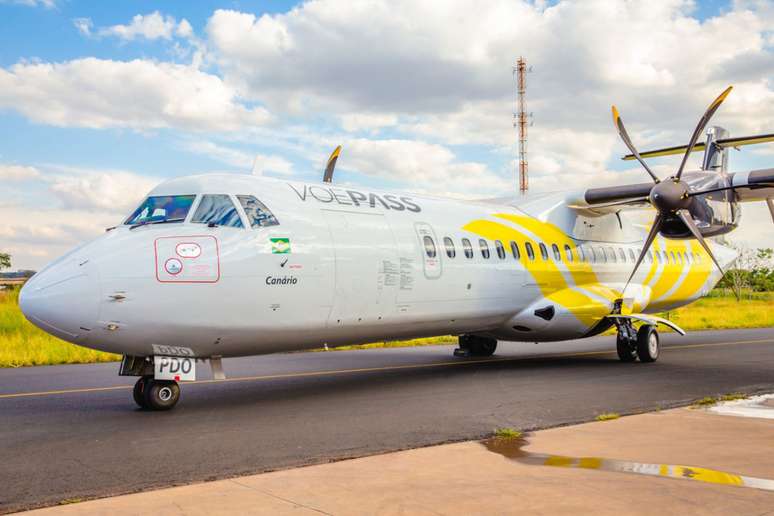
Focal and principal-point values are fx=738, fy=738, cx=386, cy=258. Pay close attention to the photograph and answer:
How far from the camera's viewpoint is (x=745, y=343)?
66.8ft

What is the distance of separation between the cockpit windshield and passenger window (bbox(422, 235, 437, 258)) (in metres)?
4.02

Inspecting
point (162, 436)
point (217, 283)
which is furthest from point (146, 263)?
point (162, 436)

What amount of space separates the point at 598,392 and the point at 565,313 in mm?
4067

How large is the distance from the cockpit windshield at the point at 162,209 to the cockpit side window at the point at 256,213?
661 mm

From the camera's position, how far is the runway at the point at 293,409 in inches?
238

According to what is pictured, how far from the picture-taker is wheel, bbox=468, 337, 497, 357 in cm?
1655

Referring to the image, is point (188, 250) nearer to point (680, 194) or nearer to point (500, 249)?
point (500, 249)

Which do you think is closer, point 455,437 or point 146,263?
point 455,437

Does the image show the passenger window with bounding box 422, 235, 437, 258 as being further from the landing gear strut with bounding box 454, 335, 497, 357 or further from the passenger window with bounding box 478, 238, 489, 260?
the landing gear strut with bounding box 454, 335, 497, 357

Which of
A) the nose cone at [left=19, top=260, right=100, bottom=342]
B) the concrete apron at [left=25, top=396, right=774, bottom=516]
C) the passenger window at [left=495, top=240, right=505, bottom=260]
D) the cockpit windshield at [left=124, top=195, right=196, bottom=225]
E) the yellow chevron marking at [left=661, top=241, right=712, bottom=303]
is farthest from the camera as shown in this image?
the yellow chevron marking at [left=661, top=241, right=712, bottom=303]

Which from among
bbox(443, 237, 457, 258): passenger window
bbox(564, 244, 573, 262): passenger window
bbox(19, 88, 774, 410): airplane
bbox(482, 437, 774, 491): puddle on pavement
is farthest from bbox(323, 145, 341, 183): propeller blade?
bbox(482, 437, 774, 491): puddle on pavement

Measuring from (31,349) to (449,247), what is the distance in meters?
10.3

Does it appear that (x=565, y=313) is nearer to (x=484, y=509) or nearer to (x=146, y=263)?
(x=146, y=263)

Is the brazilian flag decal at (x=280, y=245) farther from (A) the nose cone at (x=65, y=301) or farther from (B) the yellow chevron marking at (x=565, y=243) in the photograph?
(B) the yellow chevron marking at (x=565, y=243)
